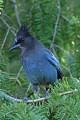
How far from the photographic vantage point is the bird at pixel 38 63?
3.60 meters

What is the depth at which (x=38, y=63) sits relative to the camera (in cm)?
364

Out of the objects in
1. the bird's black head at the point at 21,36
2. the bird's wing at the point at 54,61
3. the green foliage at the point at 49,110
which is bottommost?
the bird's wing at the point at 54,61

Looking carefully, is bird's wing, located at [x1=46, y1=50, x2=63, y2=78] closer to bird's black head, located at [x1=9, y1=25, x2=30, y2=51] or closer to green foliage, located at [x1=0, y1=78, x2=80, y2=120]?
bird's black head, located at [x1=9, y1=25, x2=30, y2=51]

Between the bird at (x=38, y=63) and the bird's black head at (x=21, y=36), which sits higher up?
the bird's black head at (x=21, y=36)

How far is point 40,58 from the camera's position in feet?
12.1

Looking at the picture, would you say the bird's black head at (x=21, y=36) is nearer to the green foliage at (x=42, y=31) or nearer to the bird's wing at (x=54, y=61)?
the green foliage at (x=42, y=31)

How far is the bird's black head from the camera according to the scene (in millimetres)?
3604

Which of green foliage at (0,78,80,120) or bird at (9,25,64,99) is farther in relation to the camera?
bird at (9,25,64,99)

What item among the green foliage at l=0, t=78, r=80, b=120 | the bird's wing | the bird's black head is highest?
the green foliage at l=0, t=78, r=80, b=120

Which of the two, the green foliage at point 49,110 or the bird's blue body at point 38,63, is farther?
the bird's blue body at point 38,63

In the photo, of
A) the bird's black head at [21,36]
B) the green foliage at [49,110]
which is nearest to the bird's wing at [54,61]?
the bird's black head at [21,36]

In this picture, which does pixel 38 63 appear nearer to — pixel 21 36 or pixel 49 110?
pixel 21 36

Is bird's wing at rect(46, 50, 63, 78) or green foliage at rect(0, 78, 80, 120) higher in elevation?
green foliage at rect(0, 78, 80, 120)

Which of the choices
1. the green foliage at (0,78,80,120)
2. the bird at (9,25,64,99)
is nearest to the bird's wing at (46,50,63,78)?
the bird at (9,25,64,99)
